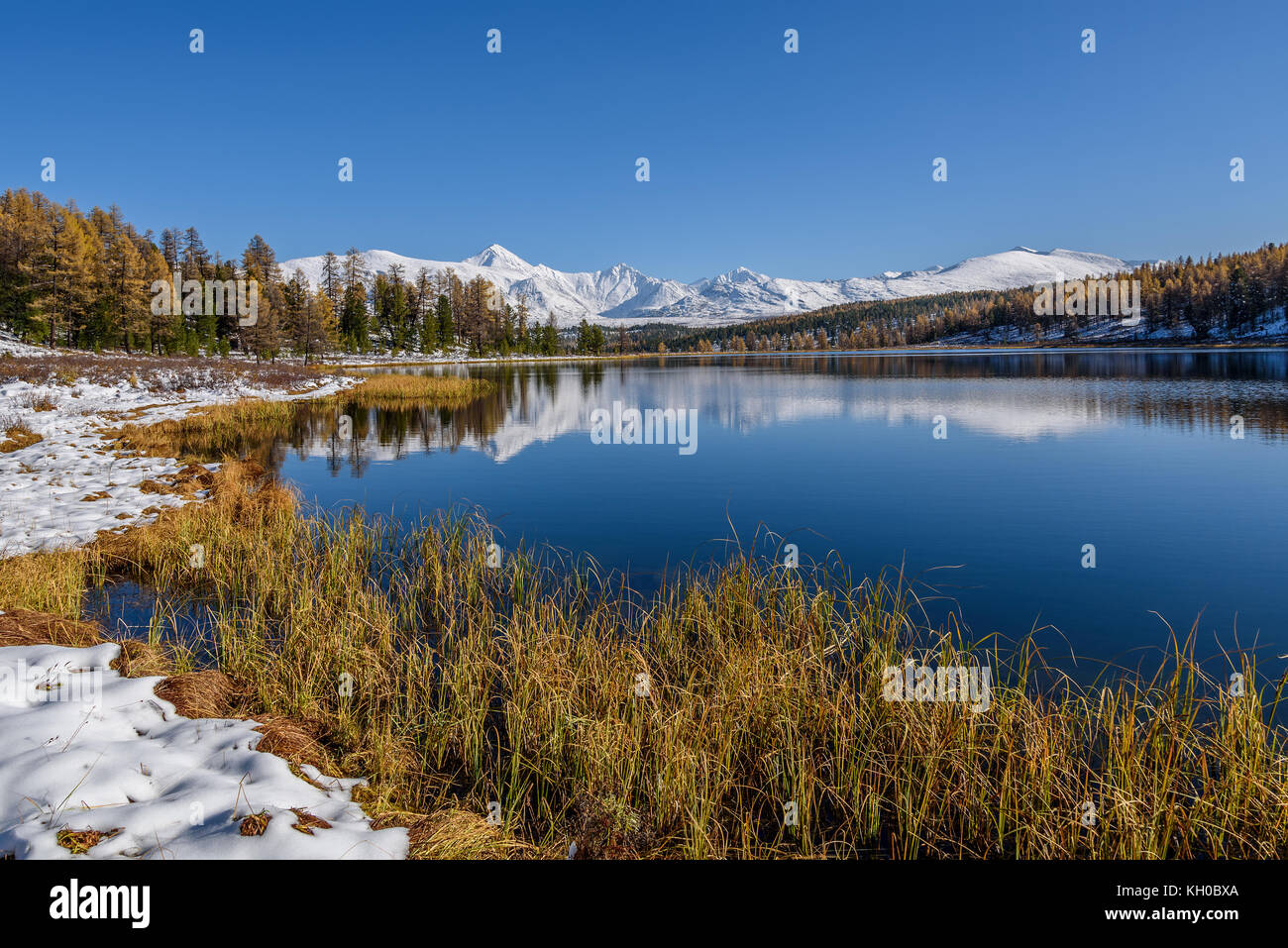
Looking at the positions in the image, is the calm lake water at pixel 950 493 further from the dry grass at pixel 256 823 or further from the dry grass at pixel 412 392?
the dry grass at pixel 412 392

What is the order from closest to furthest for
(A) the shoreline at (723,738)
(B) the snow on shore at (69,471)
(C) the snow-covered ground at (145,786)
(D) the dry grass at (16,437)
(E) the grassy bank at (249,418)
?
(C) the snow-covered ground at (145,786) < (A) the shoreline at (723,738) < (B) the snow on shore at (69,471) < (D) the dry grass at (16,437) < (E) the grassy bank at (249,418)

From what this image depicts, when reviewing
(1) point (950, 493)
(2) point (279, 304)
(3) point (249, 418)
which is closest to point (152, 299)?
(2) point (279, 304)

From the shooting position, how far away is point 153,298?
236 ft

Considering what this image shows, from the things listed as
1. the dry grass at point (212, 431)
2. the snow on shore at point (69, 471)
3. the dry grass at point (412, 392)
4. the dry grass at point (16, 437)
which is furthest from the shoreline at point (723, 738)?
the dry grass at point (412, 392)

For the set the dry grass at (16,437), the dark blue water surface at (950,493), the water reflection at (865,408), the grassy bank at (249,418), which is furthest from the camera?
the water reflection at (865,408)

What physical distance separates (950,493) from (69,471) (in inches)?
878

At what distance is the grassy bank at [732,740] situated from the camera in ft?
15.5

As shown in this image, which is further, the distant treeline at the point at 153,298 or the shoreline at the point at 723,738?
the distant treeline at the point at 153,298

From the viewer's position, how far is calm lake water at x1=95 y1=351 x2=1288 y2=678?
33.9 feet

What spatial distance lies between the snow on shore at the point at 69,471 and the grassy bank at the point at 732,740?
13.7 feet

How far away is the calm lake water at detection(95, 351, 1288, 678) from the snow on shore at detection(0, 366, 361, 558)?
436 centimetres

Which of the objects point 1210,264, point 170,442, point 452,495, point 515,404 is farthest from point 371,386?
point 1210,264
